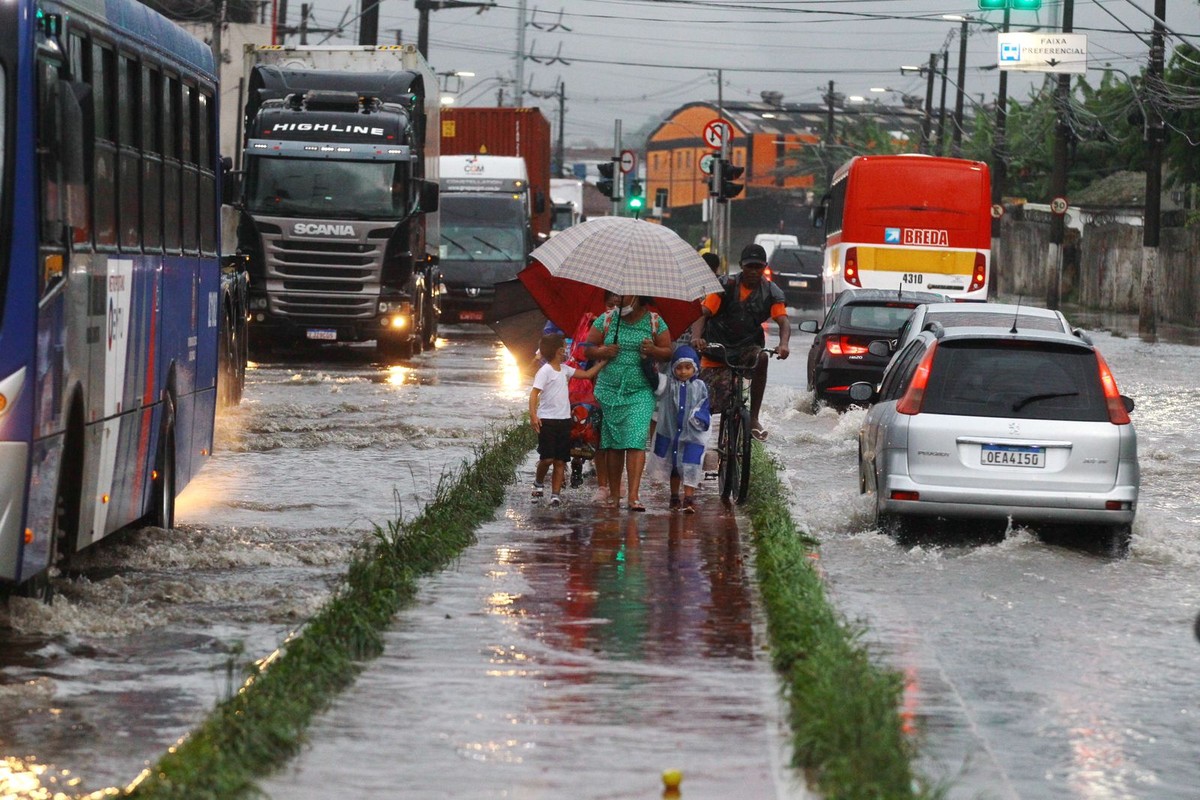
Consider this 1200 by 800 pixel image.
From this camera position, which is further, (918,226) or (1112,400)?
(918,226)

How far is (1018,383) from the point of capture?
12.4 metres

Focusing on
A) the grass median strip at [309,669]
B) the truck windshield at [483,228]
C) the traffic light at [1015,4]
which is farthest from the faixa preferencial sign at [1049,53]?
the grass median strip at [309,669]

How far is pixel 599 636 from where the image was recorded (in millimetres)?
8773

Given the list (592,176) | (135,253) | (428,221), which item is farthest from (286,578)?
(592,176)

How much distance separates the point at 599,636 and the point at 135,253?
3.40 metres

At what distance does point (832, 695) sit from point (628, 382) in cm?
655

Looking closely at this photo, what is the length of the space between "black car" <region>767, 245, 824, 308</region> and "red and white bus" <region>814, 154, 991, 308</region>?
16.9m

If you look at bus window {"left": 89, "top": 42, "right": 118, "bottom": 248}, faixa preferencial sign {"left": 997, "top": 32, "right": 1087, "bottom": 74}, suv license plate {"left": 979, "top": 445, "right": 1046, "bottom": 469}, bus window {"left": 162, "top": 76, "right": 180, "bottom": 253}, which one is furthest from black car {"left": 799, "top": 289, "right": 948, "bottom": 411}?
faixa preferencial sign {"left": 997, "top": 32, "right": 1087, "bottom": 74}

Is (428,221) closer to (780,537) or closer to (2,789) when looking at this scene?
(780,537)

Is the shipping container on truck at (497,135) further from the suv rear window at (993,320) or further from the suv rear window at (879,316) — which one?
the suv rear window at (993,320)

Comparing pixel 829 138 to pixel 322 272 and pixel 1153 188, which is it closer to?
pixel 1153 188

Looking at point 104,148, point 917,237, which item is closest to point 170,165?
point 104,148

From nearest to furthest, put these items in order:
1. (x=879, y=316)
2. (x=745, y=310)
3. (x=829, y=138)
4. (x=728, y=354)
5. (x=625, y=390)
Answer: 1. (x=625, y=390)
2. (x=728, y=354)
3. (x=745, y=310)
4. (x=879, y=316)
5. (x=829, y=138)

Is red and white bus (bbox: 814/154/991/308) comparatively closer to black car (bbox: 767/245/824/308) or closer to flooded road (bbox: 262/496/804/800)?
black car (bbox: 767/245/824/308)
